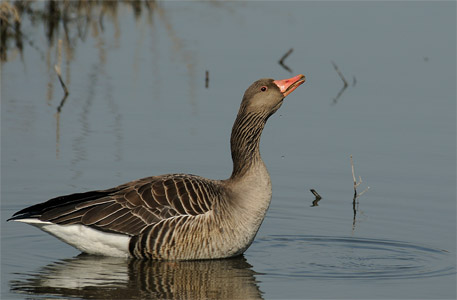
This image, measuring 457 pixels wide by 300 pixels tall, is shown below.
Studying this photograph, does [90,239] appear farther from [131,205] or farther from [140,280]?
[140,280]

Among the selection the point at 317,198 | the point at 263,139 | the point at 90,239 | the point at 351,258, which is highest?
the point at 263,139

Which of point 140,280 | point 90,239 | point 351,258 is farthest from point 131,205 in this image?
point 351,258

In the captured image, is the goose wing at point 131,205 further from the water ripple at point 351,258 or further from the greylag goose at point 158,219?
the water ripple at point 351,258

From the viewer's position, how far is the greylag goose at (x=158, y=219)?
39.2ft

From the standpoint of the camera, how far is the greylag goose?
12.0m

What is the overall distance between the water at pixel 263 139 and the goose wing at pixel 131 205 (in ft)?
1.81

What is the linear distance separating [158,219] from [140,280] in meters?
1.01

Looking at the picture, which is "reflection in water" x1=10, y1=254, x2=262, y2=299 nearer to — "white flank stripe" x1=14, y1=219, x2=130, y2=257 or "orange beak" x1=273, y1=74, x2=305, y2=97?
"white flank stripe" x1=14, y1=219, x2=130, y2=257

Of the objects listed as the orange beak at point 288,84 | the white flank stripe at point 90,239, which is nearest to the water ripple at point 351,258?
the white flank stripe at point 90,239

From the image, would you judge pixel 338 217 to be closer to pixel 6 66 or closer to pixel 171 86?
pixel 171 86

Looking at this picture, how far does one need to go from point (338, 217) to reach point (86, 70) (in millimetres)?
9834

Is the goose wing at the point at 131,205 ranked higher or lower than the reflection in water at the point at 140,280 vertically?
higher

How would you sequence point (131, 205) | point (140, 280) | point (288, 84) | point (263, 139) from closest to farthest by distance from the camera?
point (140, 280), point (131, 205), point (288, 84), point (263, 139)

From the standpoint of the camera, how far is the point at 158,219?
39.5 feet
